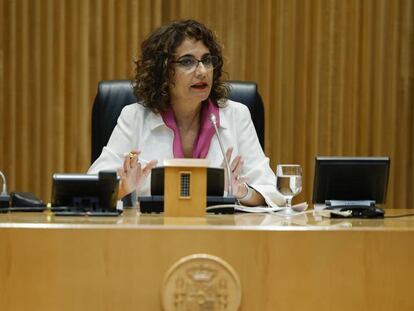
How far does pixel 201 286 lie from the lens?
1538 millimetres

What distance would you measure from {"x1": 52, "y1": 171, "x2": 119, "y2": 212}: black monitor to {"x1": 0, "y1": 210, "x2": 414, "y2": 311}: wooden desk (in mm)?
388

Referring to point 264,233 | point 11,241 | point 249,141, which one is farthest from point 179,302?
point 249,141

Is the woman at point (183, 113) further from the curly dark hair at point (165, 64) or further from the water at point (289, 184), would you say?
the water at point (289, 184)

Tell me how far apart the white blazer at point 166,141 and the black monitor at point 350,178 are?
0.60 metres

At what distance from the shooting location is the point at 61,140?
3.96 meters

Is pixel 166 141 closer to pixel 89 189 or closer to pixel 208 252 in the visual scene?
pixel 89 189

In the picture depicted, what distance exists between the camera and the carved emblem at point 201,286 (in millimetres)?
1529

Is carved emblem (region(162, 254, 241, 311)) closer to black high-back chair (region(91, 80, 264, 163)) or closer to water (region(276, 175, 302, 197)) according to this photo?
water (region(276, 175, 302, 197))

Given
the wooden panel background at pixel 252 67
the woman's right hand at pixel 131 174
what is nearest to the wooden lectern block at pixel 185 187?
the woman's right hand at pixel 131 174

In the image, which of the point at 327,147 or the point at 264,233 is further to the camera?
the point at 327,147

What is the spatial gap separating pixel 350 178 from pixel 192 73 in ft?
3.06

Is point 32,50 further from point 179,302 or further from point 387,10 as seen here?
point 179,302

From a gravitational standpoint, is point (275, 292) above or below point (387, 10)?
below

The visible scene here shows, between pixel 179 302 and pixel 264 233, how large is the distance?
0.76 ft
